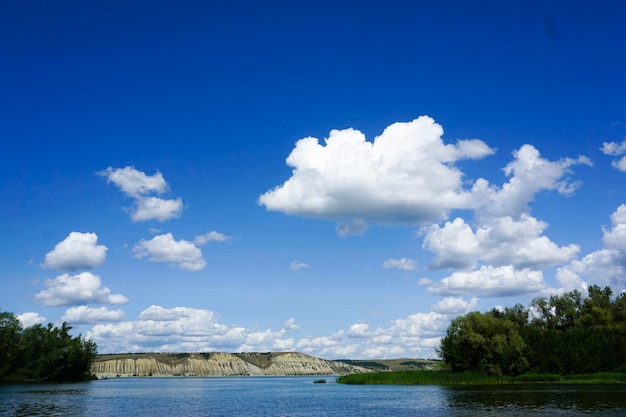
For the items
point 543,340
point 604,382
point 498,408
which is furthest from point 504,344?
point 498,408

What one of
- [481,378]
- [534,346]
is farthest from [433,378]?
[534,346]

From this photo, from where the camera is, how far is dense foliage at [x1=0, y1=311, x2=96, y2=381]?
15138cm

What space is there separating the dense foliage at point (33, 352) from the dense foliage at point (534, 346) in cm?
10912

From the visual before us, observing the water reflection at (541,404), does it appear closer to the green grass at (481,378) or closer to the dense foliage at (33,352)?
the green grass at (481,378)

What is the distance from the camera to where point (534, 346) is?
118250 millimetres

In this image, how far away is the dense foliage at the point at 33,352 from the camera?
497 ft

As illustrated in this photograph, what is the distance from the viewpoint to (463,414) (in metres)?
54.8

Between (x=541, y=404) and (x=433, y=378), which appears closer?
(x=541, y=404)

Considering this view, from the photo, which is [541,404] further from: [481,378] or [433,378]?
[433,378]

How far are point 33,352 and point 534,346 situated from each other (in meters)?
132

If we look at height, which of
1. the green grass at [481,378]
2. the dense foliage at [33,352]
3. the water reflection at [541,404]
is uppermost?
the dense foliage at [33,352]

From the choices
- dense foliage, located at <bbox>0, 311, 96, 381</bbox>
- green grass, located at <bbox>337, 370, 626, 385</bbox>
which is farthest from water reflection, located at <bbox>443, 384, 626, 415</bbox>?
dense foliage, located at <bbox>0, 311, 96, 381</bbox>

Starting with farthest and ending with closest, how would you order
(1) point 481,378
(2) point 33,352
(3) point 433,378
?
Answer: (2) point 33,352
(3) point 433,378
(1) point 481,378

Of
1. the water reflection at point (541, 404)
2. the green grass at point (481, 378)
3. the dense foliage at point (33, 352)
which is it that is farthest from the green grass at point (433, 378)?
the dense foliage at point (33, 352)
